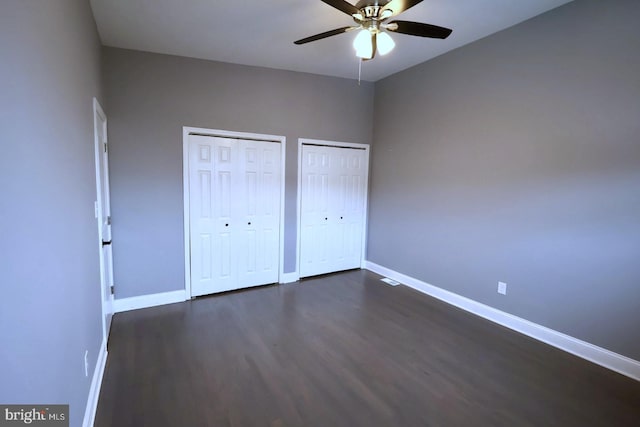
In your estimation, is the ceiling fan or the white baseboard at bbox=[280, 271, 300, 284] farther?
the white baseboard at bbox=[280, 271, 300, 284]

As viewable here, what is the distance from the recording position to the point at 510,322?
3.20m

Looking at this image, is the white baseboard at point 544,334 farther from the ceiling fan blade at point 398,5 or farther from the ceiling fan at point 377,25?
the ceiling fan blade at point 398,5

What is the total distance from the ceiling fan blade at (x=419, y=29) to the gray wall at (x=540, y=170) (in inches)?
50.0

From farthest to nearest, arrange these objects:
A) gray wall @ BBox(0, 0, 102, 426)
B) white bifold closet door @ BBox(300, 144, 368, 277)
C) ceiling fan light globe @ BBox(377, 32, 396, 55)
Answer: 1. white bifold closet door @ BBox(300, 144, 368, 277)
2. ceiling fan light globe @ BBox(377, 32, 396, 55)
3. gray wall @ BBox(0, 0, 102, 426)

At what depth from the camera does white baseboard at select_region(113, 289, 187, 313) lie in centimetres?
344

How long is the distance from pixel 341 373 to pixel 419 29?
2611 millimetres

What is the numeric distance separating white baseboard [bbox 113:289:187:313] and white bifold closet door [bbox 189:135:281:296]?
18 cm

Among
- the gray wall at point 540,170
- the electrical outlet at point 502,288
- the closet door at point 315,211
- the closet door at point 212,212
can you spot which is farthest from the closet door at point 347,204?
the electrical outlet at point 502,288

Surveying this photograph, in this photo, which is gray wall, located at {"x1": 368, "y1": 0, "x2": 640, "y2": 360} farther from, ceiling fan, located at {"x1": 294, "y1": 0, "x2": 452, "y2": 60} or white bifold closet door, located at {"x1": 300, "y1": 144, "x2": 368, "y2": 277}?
ceiling fan, located at {"x1": 294, "y1": 0, "x2": 452, "y2": 60}

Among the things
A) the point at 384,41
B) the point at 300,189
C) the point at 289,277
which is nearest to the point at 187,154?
the point at 300,189

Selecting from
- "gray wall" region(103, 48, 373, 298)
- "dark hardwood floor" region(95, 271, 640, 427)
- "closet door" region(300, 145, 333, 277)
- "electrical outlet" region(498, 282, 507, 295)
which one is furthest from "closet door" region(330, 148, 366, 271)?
"electrical outlet" region(498, 282, 507, 295)

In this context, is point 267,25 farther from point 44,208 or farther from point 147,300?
point 147,300

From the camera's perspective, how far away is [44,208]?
125 centimetres

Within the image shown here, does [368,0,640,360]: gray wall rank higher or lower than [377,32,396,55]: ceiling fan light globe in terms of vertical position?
lower
